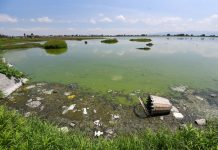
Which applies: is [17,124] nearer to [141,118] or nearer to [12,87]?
[141,118]

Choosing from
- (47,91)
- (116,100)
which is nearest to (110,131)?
(116,100)

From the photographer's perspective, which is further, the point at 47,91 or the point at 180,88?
the point at 180,88

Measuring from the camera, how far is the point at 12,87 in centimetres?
1089

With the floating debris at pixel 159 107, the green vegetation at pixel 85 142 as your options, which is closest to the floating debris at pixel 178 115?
the floating debris at pixel 159 107

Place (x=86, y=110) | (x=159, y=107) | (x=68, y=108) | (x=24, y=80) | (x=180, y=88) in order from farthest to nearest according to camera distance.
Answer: (x=24, y=80), (x=180, y=88), (x=68, y=108), (x=86, y=110), (x=159, y=107)

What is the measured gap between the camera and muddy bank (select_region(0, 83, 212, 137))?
7.07 m

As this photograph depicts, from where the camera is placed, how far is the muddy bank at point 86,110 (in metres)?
7.07

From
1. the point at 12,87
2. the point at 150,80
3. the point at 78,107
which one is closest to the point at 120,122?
the point at 78,107

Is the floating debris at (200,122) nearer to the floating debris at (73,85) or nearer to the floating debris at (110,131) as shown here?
the floating debris at (110,131)

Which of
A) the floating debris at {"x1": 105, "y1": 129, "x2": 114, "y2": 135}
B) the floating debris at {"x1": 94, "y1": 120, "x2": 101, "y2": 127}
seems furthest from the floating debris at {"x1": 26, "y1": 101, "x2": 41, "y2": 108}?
the floating debris at {"x1": 105, "y1": 129, "x2": 114, "y2": 135}

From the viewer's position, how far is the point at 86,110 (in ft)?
27.3

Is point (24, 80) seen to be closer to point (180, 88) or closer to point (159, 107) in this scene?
point (159, 107)

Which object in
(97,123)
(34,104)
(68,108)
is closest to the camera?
(97,123)

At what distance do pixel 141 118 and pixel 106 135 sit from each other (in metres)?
1.80
